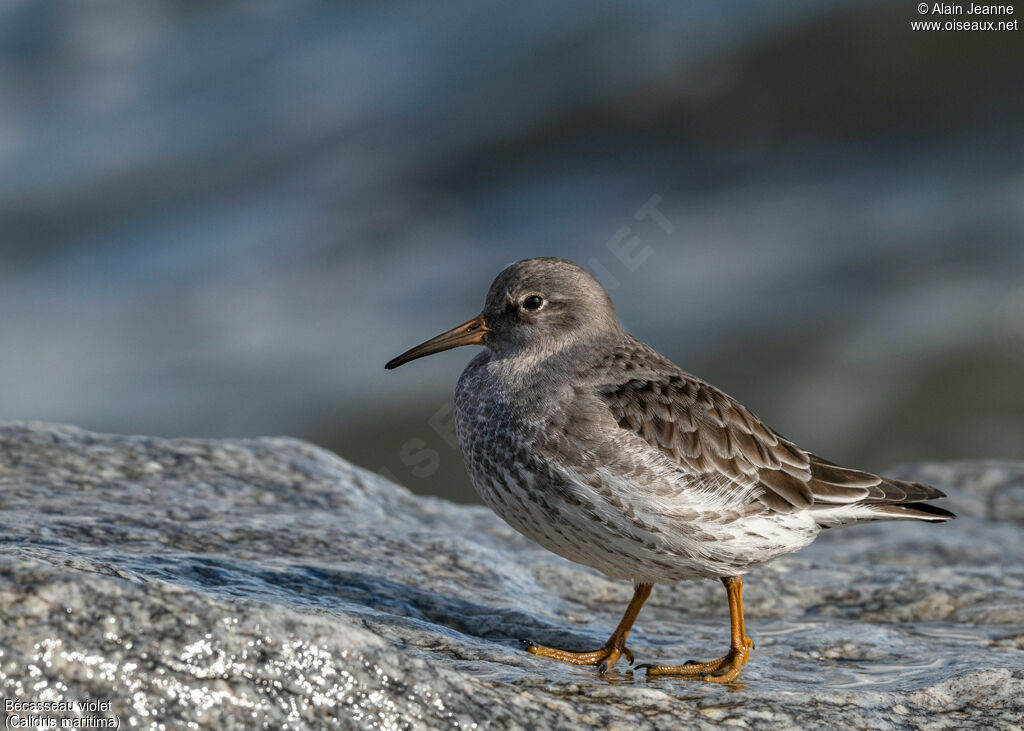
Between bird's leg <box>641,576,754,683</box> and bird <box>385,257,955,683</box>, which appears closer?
bird's leg <box>641,576,754,683</box>

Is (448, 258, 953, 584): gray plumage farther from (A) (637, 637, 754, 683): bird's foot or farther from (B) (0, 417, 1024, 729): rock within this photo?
(B) (0, 417, 1024, 729): rock

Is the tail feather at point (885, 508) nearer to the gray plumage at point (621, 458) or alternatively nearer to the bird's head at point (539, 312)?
the gray plumage at point (621, 458)

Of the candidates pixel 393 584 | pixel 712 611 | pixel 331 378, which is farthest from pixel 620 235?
pixel 393 584

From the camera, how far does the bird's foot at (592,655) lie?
5684 mm

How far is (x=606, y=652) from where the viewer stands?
5930 mm

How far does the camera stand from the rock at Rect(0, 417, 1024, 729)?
4.11 metres

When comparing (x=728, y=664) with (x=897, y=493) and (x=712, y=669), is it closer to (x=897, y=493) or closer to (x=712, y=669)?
(x=712, y=669)

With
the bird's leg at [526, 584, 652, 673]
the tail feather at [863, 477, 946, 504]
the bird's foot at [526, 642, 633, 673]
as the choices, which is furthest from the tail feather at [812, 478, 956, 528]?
the bird's foot at [526, 642, 633, 673]

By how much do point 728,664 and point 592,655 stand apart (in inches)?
27.3

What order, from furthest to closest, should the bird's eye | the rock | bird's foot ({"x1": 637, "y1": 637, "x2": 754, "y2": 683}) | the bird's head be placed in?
the bird's eye < the bird's head < bird's foot ({"x1": 637, "y1": 637, "x2": 754, "y2": 683}) < the rock

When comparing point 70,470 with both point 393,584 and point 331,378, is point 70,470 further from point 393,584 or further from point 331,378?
point 331,378

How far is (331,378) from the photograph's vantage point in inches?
699

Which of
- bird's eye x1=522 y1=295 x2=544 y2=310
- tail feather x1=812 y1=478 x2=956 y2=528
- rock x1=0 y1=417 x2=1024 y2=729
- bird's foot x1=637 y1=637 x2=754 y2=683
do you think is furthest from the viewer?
bird's eye x1=522 y1=295 x2=544 y2=310

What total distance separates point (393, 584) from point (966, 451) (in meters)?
12.6
